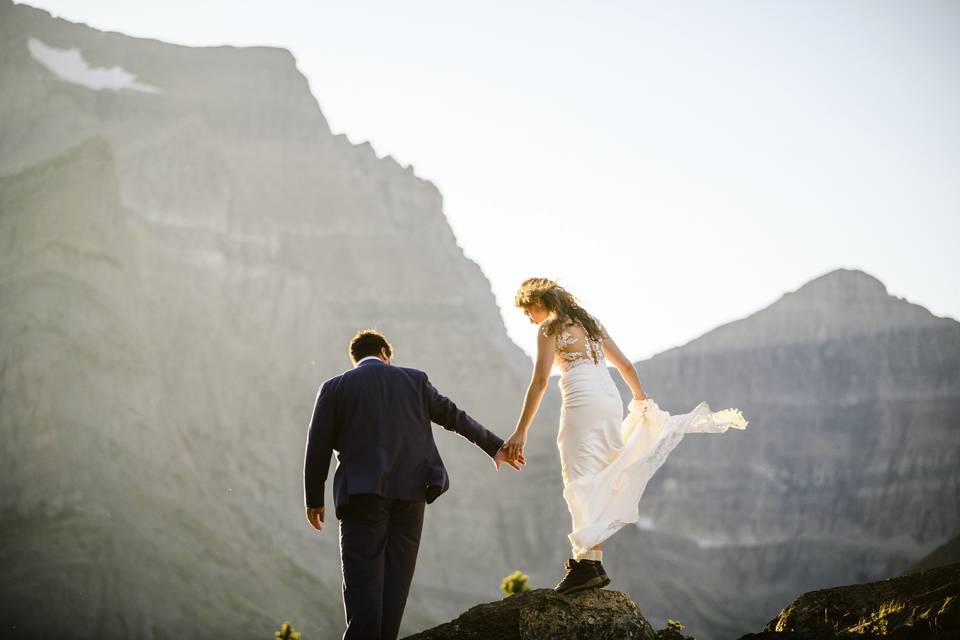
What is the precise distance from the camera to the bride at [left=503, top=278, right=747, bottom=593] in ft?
17.1

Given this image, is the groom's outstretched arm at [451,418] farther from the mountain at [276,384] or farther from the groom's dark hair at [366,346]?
the mountain at [276,384]

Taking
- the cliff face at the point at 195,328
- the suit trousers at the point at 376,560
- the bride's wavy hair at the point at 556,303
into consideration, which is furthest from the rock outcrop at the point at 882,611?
the cliff face at the point at 195,328

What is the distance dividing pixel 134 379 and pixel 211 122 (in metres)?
15.3

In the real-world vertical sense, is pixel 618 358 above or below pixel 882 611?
above

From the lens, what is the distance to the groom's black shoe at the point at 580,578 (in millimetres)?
4910

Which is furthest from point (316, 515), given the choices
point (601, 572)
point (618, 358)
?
point (618, 358)

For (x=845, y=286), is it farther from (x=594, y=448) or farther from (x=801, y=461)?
(x=594, y=448)

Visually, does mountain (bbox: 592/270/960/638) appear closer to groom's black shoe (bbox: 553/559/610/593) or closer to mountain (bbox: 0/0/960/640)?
mountain (bbox: 0/0/960/640)

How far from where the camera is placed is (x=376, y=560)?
14.3 ft

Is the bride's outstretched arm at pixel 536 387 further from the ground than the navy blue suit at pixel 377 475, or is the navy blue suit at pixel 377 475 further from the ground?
the bride's outstretched arm at pixel 536 387

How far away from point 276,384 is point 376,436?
41.1m

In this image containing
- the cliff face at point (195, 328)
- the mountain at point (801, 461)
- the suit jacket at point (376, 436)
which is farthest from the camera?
the mountain at point (801, 461)

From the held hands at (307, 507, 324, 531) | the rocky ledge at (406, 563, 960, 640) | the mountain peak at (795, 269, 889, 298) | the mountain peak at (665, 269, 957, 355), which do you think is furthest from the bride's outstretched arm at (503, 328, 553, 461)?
the mountain peak at (795, 269, 889, 298)

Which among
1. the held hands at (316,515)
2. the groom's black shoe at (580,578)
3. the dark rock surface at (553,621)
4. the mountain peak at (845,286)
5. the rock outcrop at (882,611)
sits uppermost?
the mountain peak at (845,286)
